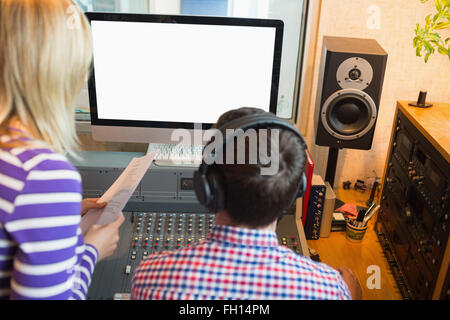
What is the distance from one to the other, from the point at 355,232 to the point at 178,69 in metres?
0.75

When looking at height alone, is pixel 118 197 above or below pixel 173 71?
below

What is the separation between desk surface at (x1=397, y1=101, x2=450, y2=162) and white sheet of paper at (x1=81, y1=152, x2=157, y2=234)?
74 centimetres

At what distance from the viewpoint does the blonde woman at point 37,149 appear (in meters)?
0.64

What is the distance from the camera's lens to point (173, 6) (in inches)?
63.3

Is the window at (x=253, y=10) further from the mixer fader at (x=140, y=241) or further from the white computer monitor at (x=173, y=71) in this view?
the mixer fader at (x=140, y=241)

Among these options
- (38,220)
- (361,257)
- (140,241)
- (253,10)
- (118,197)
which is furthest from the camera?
(253,10)

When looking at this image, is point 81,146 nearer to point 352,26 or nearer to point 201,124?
point 201,124

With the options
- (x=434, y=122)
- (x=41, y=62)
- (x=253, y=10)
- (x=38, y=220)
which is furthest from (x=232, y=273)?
(x=253, y=10)

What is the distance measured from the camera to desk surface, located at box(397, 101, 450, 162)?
1.10 m

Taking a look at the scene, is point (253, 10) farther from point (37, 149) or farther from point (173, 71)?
point (37, 149)

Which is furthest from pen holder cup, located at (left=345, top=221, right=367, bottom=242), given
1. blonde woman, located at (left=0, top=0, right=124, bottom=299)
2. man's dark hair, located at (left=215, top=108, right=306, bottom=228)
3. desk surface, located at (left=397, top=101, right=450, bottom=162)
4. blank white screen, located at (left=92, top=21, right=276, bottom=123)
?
blonde woman, located at (left=0, top=0, right=124, bottom=299)

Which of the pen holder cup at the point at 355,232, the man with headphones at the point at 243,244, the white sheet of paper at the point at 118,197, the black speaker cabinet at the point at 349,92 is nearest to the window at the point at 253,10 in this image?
the black speaker cabinet at the point at 349,92

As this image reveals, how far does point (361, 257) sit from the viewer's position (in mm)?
1317

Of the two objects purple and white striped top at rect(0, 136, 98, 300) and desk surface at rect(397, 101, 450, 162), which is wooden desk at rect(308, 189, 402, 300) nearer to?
desk surface at rect(397, 101, 450, 162)
